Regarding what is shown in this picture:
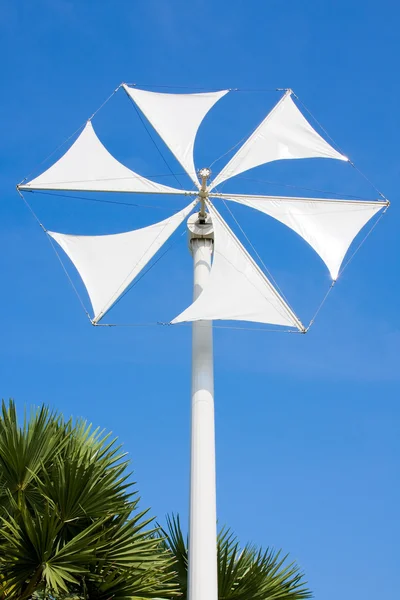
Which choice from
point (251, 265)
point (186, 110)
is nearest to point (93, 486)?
point (251, 265)

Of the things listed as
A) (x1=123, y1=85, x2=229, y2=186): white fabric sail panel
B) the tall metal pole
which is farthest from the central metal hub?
the tall metal pole

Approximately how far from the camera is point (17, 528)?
898 cm

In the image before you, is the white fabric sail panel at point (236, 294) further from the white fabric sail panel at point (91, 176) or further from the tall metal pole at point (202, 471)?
the white fabric sail panel at point (91, 176)

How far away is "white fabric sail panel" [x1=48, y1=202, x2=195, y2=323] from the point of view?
11734 millimetres

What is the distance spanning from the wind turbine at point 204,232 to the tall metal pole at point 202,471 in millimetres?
14

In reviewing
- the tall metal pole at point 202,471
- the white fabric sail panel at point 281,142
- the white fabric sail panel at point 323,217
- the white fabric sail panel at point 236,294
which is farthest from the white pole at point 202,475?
the white fabric sail panel at point 281,142

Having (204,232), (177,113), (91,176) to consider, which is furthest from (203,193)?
(177,113)

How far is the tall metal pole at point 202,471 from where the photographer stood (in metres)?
9.35

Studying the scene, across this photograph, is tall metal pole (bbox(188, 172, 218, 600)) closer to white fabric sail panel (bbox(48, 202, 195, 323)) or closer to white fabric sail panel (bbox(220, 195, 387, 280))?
white fabric sail panel (bbox(48, 202, 195, 323))

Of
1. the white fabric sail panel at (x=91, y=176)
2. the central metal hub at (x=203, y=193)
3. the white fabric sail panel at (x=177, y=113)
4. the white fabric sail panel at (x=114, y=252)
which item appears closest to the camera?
the white fabric sail panel at (x=114, y=252)

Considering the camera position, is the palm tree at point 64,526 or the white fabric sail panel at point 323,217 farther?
the white fabric sail panel at point 323,217

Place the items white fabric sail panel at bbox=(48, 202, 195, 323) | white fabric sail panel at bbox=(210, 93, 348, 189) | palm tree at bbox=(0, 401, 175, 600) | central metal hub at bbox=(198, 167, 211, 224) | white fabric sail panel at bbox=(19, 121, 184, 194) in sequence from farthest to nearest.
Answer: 1. white fabric sail panel at bbox=(210, 93, 348, 189)
2. central metal hub at bbox=(198, 167, 211, 224)
3. white fabric sail panel at bbox=(19, 121, 184, 194)
4. white fabric sail panel at bbox=(48, 202, 195, 323)
5. palm tree at bbox=(0, 401, 175, 600)

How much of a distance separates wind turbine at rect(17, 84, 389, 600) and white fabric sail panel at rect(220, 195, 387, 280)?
0.02 meters

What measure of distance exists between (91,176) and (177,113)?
2.12 metres
